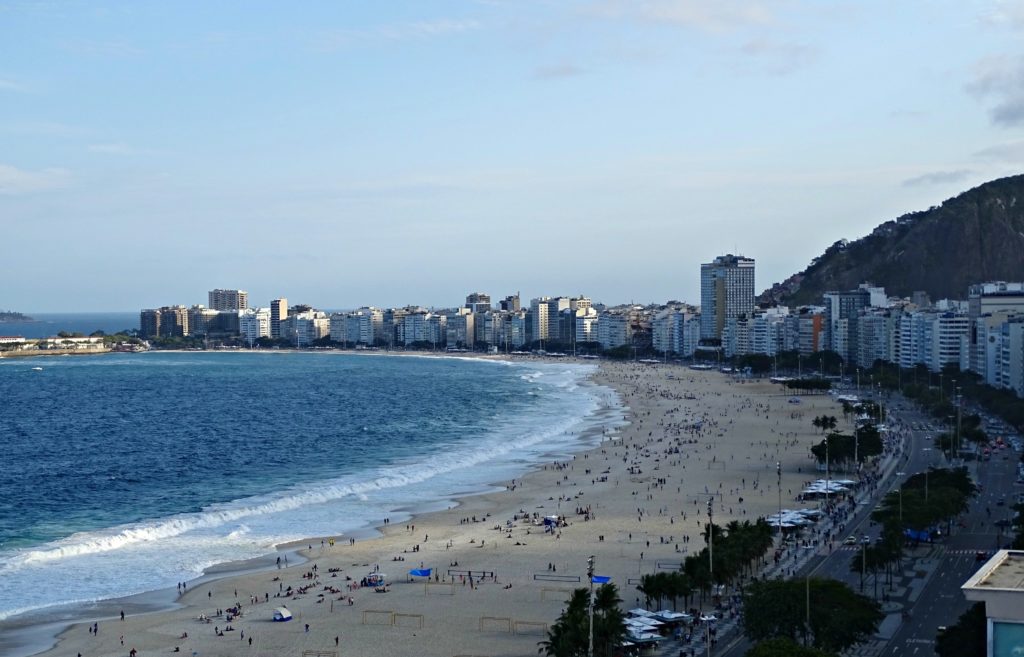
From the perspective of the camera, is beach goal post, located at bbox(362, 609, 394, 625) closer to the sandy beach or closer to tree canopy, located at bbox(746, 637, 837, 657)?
the sandy beach

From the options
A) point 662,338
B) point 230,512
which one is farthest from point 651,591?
point 662,338

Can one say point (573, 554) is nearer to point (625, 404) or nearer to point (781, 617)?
point (781, 617)

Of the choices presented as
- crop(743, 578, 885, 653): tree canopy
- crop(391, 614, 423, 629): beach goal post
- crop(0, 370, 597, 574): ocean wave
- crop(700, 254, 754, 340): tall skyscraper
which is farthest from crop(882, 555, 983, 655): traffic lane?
crop(700, 254, 754, 340): tall skyscraper

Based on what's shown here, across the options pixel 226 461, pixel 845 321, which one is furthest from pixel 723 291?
pixel 226 461

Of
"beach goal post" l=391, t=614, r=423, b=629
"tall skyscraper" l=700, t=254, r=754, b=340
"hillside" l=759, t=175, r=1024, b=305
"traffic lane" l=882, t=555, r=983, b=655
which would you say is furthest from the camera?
"tall skyscraper" l=700, t=254, r=754, b=340

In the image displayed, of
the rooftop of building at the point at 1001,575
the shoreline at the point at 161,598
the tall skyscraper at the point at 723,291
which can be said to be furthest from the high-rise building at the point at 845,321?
the rooftop of building at the point at 1001,575

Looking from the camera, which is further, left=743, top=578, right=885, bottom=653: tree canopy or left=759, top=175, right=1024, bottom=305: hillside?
left=759, top=175, right=1024, bottom=305: hillside
